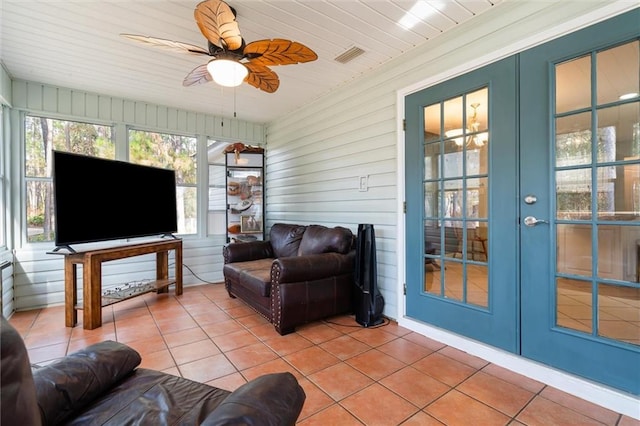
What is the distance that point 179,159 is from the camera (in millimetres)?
4410

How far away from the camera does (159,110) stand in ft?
13.8

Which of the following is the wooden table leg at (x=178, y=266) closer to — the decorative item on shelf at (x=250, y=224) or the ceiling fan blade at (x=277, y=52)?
the decorative item on shelf at (x=250, y=224)

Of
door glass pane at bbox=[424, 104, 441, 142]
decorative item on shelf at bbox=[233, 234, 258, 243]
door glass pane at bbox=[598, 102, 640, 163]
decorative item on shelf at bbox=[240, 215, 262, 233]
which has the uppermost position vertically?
door glass pane at bbox=[424, 104, 441, 142]

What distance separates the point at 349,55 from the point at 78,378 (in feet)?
10.1

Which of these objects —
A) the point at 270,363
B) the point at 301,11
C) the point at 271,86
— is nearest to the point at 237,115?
the point at 271,86

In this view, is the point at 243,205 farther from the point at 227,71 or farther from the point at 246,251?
the point at 227,71

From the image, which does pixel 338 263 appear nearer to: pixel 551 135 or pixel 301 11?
pixel 551 135

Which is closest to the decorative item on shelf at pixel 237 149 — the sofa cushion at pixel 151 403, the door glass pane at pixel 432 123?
the door glass pane at pixel 432 123

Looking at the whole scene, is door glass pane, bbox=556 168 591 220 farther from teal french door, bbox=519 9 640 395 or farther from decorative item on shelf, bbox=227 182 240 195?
decorative item on shelf, bbox=227 182 240 195

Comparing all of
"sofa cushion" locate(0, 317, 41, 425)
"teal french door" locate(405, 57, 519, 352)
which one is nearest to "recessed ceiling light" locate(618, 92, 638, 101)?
"teal french door" locate(405, 57, 519, 352)

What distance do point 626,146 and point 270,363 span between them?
8.93ft

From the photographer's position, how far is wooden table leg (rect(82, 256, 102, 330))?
9.26 ft

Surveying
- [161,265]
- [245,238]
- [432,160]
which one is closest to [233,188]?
[245,238]

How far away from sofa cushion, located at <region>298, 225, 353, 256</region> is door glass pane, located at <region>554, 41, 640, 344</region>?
1.77 m
